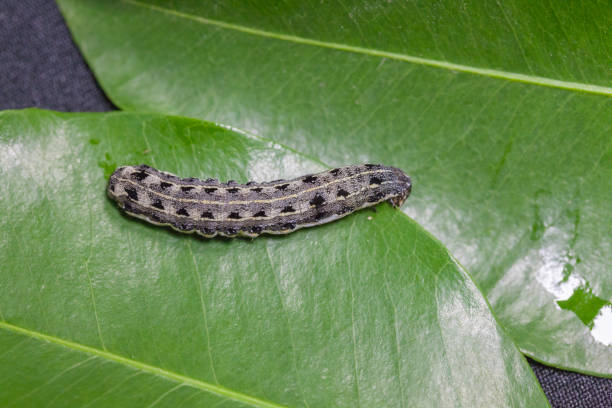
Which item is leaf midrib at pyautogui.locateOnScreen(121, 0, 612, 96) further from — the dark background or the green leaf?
the dark background

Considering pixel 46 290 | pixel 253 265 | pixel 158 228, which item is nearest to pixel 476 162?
pixel 253 265

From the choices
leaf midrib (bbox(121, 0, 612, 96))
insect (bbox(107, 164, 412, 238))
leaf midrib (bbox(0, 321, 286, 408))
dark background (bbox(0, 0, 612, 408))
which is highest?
dark background (bbox(0, 0, 612, 408))

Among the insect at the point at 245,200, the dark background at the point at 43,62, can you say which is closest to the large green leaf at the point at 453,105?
the insect at the point at 245,200

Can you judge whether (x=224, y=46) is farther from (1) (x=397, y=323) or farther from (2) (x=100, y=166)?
(1) (x=397, y=323)

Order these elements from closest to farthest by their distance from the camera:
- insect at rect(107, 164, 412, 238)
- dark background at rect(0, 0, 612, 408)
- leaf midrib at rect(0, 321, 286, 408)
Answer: leaf midrib at rect(0, 321, 286, 408) → insect at rect(107, 164, 412, 238) → dark background at rect(0, 0, 612, 408)

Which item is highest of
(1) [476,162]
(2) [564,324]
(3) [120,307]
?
(1) [476,162]

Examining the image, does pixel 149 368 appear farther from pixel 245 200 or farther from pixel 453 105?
pixel 453 105

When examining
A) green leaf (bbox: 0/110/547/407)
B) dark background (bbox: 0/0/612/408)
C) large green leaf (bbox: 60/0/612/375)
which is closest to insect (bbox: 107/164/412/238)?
green leaf (bbox: 0/110/547/407)
